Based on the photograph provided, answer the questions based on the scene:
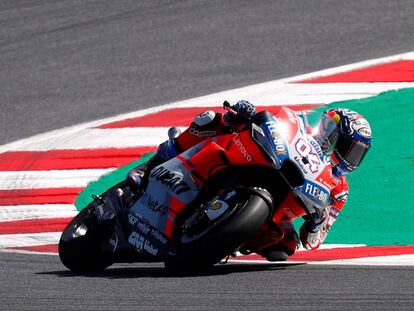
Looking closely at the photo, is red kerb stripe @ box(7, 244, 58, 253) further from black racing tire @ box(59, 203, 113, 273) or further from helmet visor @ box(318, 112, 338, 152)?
helmet visor @ box(318, 112, 338, 152)

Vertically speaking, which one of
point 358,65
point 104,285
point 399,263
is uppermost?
point 104,285

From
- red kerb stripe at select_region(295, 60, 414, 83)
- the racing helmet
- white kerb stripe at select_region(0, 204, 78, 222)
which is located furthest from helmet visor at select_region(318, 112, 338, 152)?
red kerb stripe at select_region(295, 60, 414, 83)

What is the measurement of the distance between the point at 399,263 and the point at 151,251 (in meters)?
1.50

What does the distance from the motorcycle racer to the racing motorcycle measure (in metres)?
0.10

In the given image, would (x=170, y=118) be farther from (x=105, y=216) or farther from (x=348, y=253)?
(x=105, y=216)

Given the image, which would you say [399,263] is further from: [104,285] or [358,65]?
[358,65]

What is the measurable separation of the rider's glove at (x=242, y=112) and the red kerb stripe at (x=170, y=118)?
367cm

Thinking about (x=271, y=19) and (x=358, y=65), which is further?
(x=271, y=19)

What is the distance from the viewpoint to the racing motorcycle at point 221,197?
21.5 feet

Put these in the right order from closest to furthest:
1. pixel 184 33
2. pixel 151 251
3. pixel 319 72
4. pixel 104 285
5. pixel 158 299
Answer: pixel 158 299
pixel 104 285
pixel 151 251
pixel 319 72
pixel 184 33

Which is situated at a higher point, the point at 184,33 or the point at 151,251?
the point at 151,251

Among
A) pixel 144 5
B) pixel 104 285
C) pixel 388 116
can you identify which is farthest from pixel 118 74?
pixel 104 285

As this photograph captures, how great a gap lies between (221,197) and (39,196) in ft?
10.5

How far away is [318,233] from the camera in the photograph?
7316 mm
